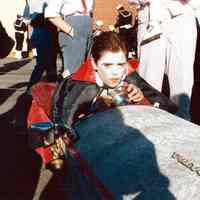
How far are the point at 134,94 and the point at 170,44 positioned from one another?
150 centimetres

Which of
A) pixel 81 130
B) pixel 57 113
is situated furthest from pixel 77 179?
pixel 57 113

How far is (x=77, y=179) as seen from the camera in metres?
3.56

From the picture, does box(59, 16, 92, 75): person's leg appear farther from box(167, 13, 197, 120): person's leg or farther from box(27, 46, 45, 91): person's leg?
box(27, 46, 45, 91): person's leg

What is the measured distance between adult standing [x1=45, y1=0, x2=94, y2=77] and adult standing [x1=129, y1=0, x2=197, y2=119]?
1.54 ft

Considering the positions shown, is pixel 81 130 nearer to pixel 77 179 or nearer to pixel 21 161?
pixel 77 179

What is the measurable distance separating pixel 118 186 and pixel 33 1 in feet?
14.3

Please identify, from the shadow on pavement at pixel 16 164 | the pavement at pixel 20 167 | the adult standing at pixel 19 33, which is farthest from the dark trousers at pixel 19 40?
the shadow on pavement at pixel 16 164

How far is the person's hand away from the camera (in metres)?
3.86

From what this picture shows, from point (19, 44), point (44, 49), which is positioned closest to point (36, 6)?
point (44, 49)

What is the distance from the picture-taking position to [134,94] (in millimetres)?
3887

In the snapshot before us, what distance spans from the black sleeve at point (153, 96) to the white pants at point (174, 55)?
1.16 meters

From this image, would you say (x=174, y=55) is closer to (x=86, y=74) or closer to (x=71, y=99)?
(x=86, y=74)

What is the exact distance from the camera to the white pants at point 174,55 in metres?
5.18

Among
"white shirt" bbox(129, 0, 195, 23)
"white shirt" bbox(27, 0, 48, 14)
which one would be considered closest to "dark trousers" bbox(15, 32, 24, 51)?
"white shirt" bbox(27, 0, 48, 14)
